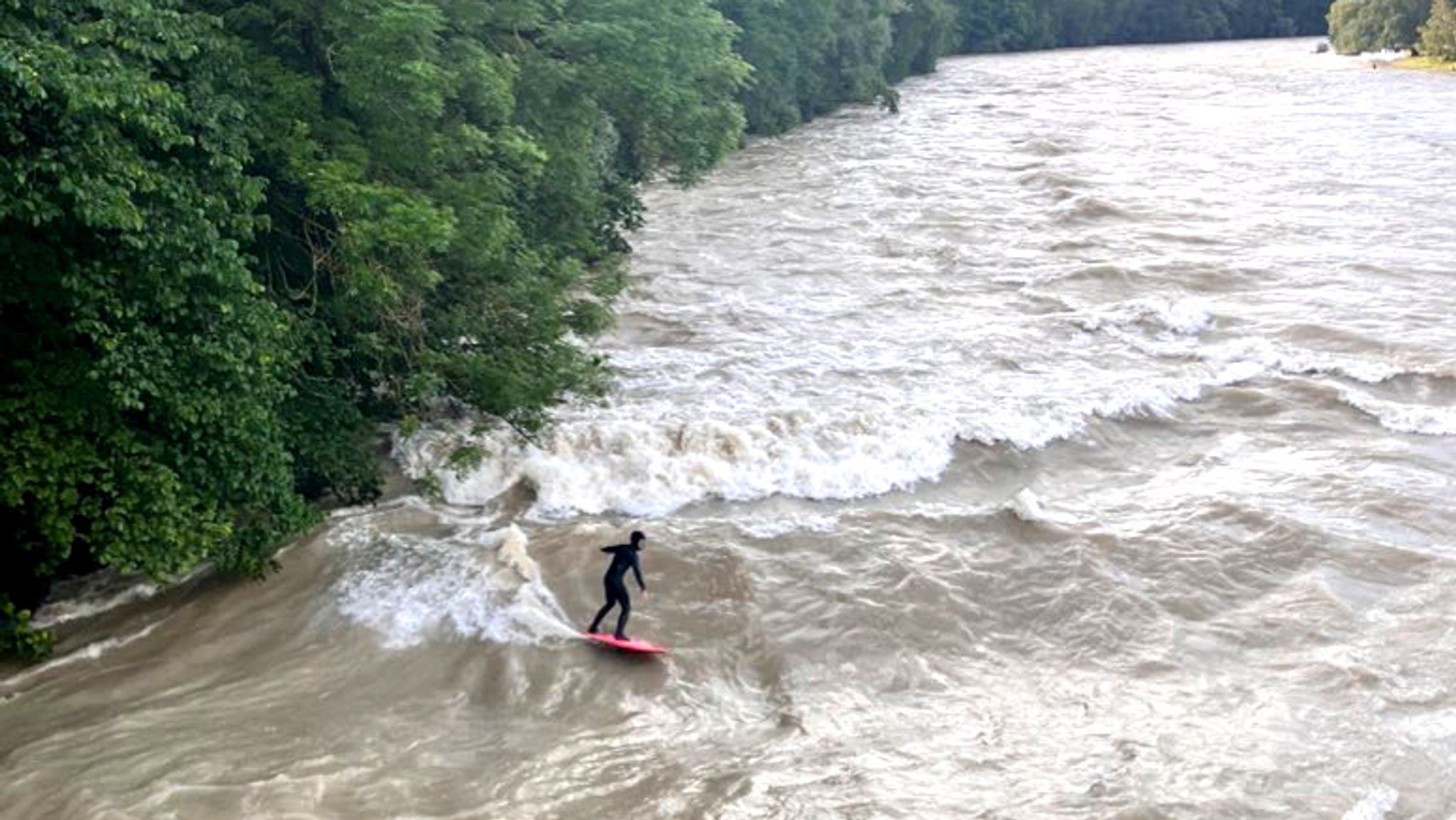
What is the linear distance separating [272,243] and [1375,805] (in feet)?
39.7

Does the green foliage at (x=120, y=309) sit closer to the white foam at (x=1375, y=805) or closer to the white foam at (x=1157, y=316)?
the white foam at (x=1375, y=805)

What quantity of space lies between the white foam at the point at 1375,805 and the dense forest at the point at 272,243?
31.0ft

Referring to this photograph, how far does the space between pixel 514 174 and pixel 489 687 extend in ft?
30.2

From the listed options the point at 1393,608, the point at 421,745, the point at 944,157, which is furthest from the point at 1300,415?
the point at 944,157

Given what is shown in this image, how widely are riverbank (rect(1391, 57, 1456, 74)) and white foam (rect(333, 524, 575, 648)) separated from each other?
6572 cm

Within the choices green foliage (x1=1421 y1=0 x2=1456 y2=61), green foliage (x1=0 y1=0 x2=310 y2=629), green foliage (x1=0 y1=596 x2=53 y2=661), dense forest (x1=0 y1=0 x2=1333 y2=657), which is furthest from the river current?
green foliage (x1=1421 y1=0 x2=1456 y2=61)

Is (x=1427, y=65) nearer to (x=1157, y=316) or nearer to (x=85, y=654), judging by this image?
(x=1157, y=316)

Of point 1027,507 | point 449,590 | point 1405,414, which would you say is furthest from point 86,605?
point 1405,414

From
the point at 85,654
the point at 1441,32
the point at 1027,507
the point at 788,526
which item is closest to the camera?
the point at 85,654

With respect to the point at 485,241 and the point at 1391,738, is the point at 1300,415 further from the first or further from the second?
the point at 485,241

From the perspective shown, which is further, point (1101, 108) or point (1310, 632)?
point (1101, 108)

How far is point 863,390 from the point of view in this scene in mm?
19516

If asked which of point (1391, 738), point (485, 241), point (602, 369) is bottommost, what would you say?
point (1391, 738)

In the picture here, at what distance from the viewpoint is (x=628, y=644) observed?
12055mm
